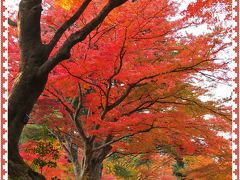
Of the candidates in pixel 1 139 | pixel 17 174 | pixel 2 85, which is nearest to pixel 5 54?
pixel 2 85

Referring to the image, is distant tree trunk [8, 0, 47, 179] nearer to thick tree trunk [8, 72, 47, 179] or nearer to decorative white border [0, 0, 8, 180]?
thick tree trunk [8, 72, 47, 179]

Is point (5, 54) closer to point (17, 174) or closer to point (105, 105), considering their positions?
point (17, 174)

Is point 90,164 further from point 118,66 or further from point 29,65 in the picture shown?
point 29,65

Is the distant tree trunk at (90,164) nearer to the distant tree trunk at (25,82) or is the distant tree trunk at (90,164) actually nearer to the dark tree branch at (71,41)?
the distant tree trunk at (25,82)

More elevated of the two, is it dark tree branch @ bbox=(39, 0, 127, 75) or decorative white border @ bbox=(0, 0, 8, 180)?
dark tree branch @ bbox=(39, 0, 127, 75)

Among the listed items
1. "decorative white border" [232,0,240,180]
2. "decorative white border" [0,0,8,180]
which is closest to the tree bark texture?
"decorative white border" [0,0,8,180]

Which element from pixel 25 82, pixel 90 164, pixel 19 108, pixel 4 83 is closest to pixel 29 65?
pixel 25 82

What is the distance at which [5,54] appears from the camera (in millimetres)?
4891

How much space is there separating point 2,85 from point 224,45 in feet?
19.2

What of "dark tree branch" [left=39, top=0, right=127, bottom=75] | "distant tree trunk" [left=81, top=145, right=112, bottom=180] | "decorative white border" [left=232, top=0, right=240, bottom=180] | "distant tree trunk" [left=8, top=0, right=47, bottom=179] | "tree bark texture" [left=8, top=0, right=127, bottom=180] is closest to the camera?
"decorative white border" [left=232, top=0, right=240, bottom=180]

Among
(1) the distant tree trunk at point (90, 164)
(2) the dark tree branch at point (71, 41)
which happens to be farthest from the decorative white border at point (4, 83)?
(1) the distant tree trunk at point (90, 164)

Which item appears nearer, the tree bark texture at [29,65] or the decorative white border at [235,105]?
the decorative white border at [235,105]

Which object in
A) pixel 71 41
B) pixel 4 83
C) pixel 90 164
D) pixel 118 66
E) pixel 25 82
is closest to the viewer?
pixel 4 83

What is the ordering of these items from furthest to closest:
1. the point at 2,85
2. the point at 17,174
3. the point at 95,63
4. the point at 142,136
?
1. the point at 142,136
2. the point at 95,63
3. the point at 17,174
4. the point at 2,85
